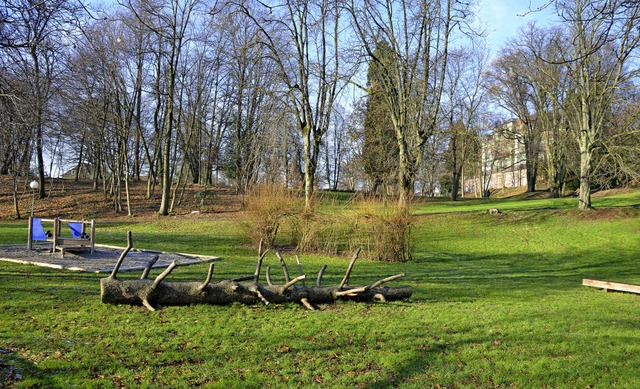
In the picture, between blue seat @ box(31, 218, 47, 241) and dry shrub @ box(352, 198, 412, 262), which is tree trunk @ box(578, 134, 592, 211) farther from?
blue seat @ box(31, 218, 47, 241)

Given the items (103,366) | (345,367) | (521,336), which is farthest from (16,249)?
(521,336)

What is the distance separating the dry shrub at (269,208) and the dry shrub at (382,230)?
7.64ft

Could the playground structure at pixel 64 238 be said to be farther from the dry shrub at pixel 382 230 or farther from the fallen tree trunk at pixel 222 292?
the dry shrub at pixel 382 230

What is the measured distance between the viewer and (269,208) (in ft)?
55.0

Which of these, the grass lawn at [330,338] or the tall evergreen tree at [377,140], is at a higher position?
the tall evergreen tree at [377,140]

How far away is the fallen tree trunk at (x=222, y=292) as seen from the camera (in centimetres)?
730

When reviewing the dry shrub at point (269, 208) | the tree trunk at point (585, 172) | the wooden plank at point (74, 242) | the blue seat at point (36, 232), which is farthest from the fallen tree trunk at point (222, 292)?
the tree trunk at point (585, 172)

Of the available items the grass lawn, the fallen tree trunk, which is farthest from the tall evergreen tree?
the fallen tree trunk

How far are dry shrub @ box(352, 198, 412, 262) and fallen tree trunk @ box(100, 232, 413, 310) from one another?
6733 millimetres

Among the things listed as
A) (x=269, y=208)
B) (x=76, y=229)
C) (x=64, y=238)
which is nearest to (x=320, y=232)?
(x=269, y=208)

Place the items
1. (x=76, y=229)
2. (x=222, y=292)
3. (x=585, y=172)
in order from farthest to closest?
(x=585, y=172) < (x=76, y=229) < (x=222, y=292)

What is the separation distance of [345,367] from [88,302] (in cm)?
438

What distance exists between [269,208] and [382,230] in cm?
387

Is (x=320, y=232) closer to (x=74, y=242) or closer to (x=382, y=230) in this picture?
(x=382, y=230)
